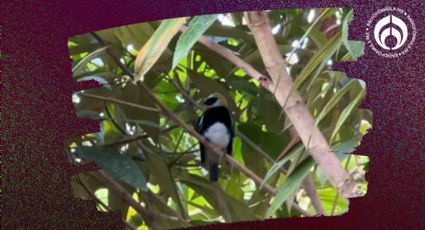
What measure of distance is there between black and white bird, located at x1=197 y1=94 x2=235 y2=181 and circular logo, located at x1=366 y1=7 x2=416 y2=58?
0.75ft

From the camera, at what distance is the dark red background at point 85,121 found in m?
0.42

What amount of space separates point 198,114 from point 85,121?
0.89 feet

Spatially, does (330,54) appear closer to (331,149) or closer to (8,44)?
(331,149)

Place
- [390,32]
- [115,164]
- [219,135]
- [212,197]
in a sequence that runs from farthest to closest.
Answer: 1. [219,135]
2. [212,197]
3. [115,164]
4. [390,32]

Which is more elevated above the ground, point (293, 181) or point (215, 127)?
point (215, 127)

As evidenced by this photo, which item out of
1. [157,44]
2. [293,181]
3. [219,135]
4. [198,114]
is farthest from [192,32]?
[219,135]

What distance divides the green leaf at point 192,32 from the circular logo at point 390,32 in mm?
102

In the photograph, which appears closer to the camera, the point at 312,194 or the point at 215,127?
the point at 312,194

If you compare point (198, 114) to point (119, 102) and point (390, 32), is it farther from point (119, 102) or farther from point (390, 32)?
point (390, 32)

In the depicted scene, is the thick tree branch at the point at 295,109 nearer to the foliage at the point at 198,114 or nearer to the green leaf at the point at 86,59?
the foliage at the point at 198,114

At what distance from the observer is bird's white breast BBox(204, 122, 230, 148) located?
745mm

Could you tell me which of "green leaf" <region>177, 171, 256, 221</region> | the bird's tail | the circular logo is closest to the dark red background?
the circular logo

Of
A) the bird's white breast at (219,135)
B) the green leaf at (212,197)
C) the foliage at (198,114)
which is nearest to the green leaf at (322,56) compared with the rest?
the foliage at (198,114)

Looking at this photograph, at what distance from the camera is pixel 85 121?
45 cm
